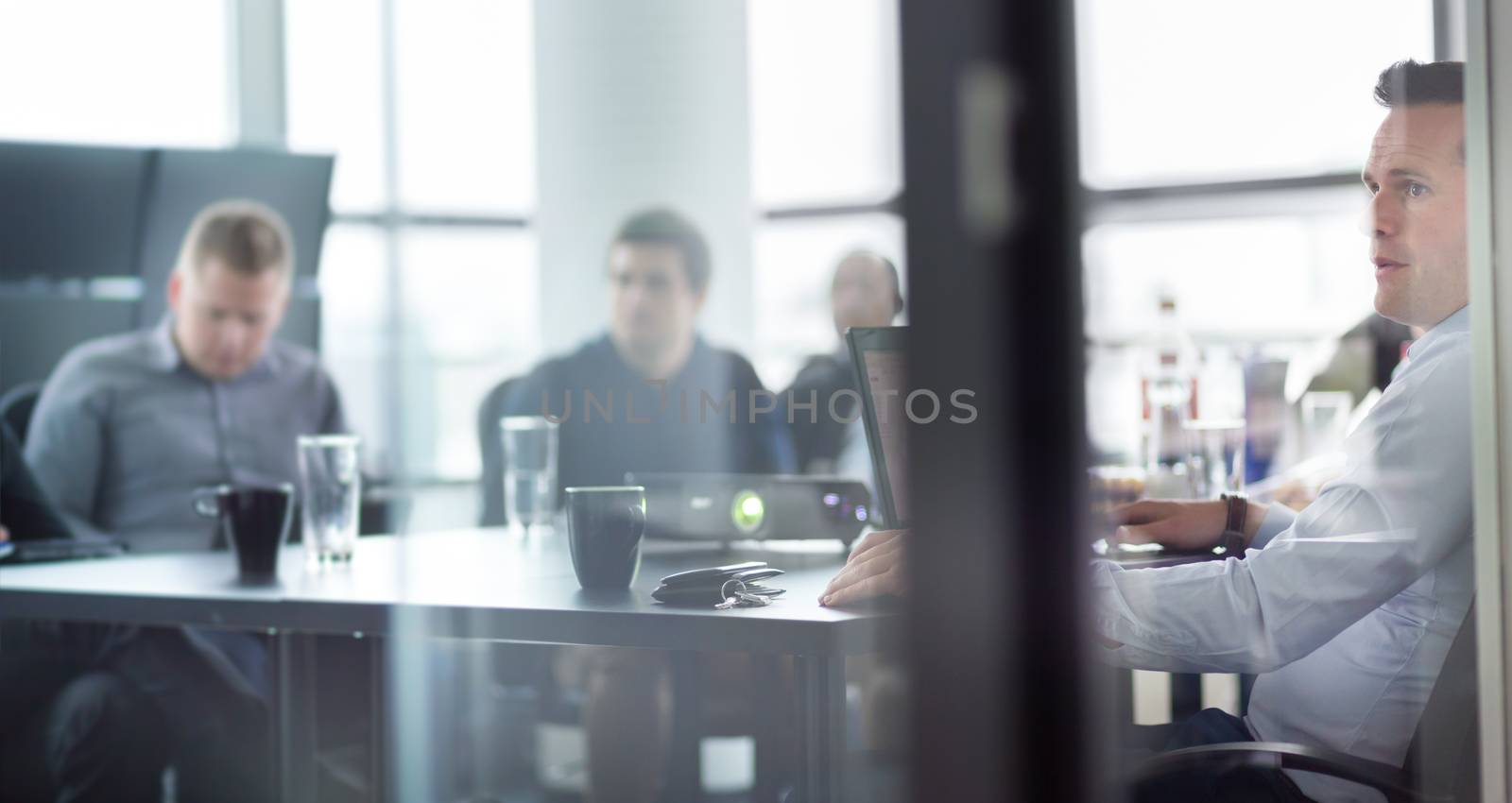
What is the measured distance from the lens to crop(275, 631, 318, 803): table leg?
1384mm

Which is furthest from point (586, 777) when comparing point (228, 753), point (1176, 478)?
point (1176, 478)

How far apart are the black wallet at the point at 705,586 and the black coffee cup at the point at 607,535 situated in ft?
0.33

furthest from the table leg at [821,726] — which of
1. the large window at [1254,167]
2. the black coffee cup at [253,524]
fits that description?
the large window at [1254,167]

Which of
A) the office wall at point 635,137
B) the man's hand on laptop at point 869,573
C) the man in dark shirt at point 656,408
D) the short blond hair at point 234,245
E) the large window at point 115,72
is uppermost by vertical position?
the large window at point 115,72

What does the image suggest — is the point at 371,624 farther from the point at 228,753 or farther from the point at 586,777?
the point at 586,777

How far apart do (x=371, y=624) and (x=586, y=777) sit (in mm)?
1272

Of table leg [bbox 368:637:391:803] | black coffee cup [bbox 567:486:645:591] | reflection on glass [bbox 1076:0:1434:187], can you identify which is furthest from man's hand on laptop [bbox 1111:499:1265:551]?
reflection on glass [bbox 1076:0:1434:187]

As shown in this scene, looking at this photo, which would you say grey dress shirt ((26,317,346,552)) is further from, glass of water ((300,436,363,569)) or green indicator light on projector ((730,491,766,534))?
green indicator light on projector ((730,491,766,534))

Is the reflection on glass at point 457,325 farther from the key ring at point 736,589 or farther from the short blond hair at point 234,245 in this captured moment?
the key ring at point 736,589

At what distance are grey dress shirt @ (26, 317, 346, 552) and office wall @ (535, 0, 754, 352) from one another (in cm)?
67

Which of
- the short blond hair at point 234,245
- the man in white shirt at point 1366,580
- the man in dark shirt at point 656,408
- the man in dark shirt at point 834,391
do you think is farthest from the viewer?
the short blond hair at point 234,245

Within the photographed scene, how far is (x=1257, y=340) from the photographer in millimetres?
3381

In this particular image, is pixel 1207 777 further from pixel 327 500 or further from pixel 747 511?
pixel 327 500

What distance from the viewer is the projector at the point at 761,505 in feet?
4.86
